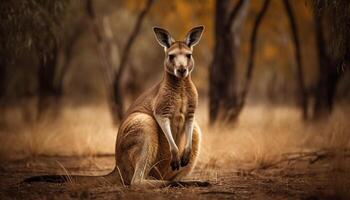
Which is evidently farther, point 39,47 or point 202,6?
point 202,6

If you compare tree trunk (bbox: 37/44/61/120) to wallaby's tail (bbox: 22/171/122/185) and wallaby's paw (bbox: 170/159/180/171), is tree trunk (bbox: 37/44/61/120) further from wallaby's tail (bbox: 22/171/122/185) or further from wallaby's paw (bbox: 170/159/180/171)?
wallaby's paw (bbox: 170/159/180/171)

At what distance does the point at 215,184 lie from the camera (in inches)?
233

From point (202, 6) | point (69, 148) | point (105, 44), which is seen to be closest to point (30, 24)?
point (69, 148)

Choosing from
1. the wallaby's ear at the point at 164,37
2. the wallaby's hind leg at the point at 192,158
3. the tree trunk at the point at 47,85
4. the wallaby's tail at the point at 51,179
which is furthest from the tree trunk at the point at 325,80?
the wallaby's tail at the point at 51,179

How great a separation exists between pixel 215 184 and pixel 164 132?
94 cm

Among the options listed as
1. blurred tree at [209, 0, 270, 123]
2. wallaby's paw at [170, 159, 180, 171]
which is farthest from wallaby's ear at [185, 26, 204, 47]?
blurred tree at [209, 0, 270, 123]

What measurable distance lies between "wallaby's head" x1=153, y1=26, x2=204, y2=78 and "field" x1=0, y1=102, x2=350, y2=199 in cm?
124

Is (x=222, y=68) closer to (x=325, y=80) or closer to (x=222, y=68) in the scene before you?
(x=222, y=68)

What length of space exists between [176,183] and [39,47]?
3.77 meters

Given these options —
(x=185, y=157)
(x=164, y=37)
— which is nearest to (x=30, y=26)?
Result: (x=164, y=37)

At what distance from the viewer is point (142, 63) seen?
26.2 meters

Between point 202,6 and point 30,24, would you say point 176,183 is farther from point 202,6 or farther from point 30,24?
point 202,6

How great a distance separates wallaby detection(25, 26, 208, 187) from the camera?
545cm

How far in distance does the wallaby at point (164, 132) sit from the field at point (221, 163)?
26 cm
